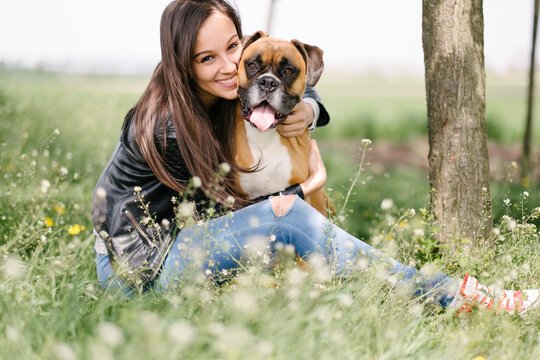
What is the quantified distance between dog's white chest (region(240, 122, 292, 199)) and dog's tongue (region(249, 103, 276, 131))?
141 mm

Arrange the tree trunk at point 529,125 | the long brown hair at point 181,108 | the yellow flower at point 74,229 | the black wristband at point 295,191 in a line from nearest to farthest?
1. the long brown hair at point 181,108
2. the black wristband at point 295,191
3. the yellow flower at point 74,229
4. the tree trunk at point 529,125

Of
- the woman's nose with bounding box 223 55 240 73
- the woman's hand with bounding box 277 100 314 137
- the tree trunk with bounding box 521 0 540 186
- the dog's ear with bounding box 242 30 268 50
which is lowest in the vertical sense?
the tree trunk with bounding box 521 0 540 186

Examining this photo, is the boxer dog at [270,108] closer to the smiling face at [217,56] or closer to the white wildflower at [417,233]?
the smiling face at [217,56]

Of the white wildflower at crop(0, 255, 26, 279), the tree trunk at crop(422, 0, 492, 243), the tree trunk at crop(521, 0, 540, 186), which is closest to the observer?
the white wildflower at crop(0, 255, 26, 279)

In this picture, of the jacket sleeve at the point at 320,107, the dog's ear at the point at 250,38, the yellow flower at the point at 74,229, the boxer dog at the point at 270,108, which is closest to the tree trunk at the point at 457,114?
the jacket sleeve at the point at 320,107

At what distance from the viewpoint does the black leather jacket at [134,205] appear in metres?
2.96

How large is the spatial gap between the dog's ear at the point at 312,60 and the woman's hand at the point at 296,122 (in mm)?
142

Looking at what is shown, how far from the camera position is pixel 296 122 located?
3389mm

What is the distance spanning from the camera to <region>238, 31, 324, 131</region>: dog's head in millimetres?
3191

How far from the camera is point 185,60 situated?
125 inches

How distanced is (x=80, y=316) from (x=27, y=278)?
2.17ft

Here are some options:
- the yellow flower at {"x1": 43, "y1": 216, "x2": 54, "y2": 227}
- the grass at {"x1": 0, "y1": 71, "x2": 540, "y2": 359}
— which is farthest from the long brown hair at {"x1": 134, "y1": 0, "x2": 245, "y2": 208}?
the yellow flower at {"x1": 43, "y1": 216, "x2": 54, "y2": 227}

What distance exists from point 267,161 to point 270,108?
279 millimetres

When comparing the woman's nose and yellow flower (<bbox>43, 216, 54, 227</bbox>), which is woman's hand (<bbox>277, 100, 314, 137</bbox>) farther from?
yellow flower (<bbox>43, 216, 54, 227</bbox>)
